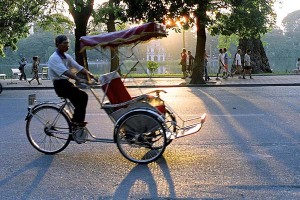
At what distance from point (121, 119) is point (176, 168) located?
1033 millimetres

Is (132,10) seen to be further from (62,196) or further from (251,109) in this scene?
(62,196)

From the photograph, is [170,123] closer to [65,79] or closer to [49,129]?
[65,79]

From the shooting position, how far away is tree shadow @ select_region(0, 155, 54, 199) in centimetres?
515

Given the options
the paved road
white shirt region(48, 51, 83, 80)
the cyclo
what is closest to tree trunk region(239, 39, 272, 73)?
the paved road

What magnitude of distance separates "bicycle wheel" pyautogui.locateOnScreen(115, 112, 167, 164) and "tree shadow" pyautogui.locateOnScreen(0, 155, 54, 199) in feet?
3.57

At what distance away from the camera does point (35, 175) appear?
568cm

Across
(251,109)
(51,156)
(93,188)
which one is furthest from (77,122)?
(251,109)

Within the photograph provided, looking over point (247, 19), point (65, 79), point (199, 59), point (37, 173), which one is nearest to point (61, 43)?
point (65, 79)

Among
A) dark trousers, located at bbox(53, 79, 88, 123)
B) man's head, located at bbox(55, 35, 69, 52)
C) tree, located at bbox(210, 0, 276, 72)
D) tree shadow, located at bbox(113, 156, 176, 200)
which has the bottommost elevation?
tree shadow, located at bbox(113, 156, 176, 200)

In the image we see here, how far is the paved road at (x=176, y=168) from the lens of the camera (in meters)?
4.95

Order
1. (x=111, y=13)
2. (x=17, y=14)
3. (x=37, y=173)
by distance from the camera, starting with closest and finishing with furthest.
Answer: (x=37, y=173)
(x=111, y=13)
(x=17, y=14)

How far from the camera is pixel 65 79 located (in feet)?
21.1

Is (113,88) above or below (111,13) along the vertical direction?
below

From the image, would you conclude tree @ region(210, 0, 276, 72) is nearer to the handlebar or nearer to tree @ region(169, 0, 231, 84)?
tree @ region(169, 0, 231, 84)
